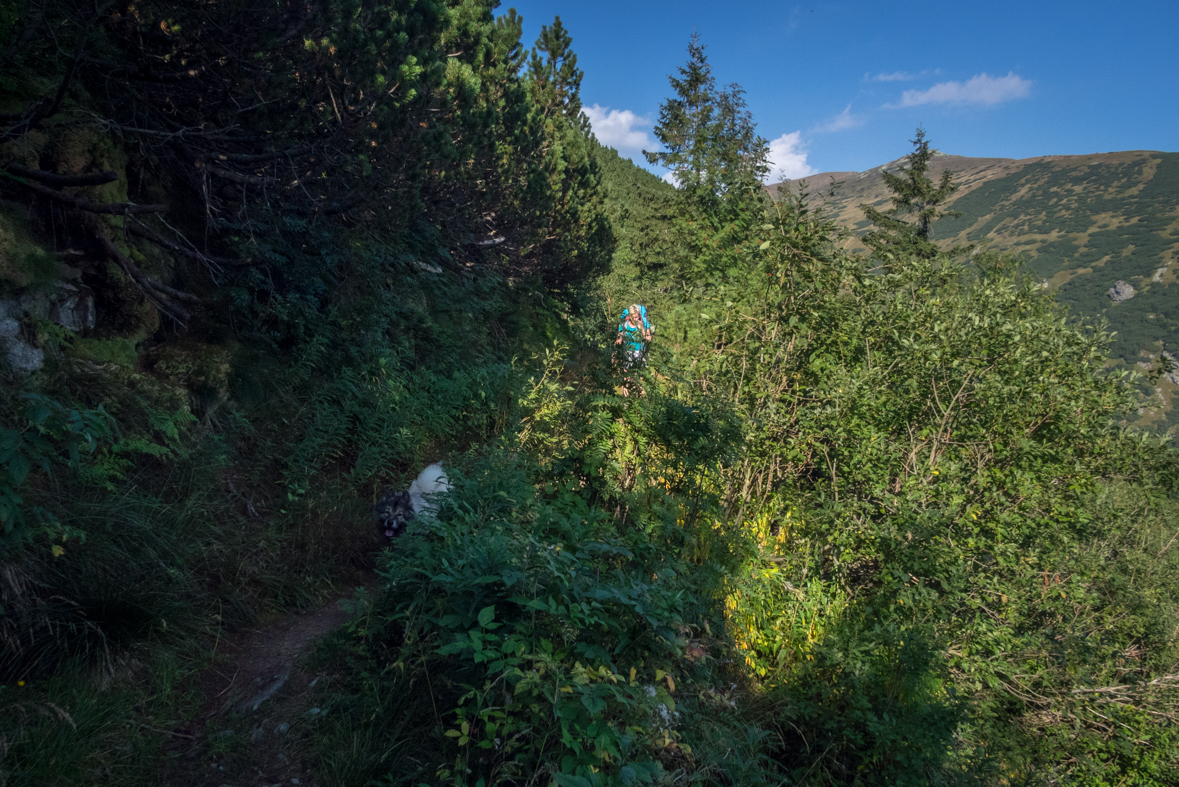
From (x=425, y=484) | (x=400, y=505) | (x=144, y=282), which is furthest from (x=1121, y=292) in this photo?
(x=144, y=282)

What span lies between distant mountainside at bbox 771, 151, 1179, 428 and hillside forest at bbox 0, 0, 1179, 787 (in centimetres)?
6000

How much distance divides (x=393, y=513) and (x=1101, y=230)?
160m

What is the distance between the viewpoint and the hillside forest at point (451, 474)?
2.52 m

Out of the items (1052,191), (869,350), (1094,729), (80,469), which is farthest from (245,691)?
(1052,191)

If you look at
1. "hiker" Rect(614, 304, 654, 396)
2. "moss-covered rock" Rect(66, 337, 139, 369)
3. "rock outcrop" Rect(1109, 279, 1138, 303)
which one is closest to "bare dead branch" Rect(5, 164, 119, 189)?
"moss-covered rock" Rect(66, 337, 139, 369)

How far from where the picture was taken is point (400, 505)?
5141 mm

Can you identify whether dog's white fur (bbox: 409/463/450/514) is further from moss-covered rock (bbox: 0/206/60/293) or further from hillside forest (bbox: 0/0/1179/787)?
moss-covered rock (bbox: 0/206/60/293)

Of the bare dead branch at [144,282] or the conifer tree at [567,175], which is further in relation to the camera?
the conifer tree at [567,175]

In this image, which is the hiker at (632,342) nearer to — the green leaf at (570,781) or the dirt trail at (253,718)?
the dirt trail at (253,718)

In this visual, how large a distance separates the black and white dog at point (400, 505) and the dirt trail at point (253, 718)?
132cm

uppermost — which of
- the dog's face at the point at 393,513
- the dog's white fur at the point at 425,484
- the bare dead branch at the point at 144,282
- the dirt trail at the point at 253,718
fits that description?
the bare dead branch at the point at 144,282

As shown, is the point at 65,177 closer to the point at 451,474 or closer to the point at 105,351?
the point at 105,351

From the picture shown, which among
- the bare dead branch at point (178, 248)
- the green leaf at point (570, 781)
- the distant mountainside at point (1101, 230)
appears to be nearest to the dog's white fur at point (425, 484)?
the bare dead branch at point (178, 248)

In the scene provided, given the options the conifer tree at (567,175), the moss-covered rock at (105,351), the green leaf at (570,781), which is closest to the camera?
the green leaf at (570,781)
